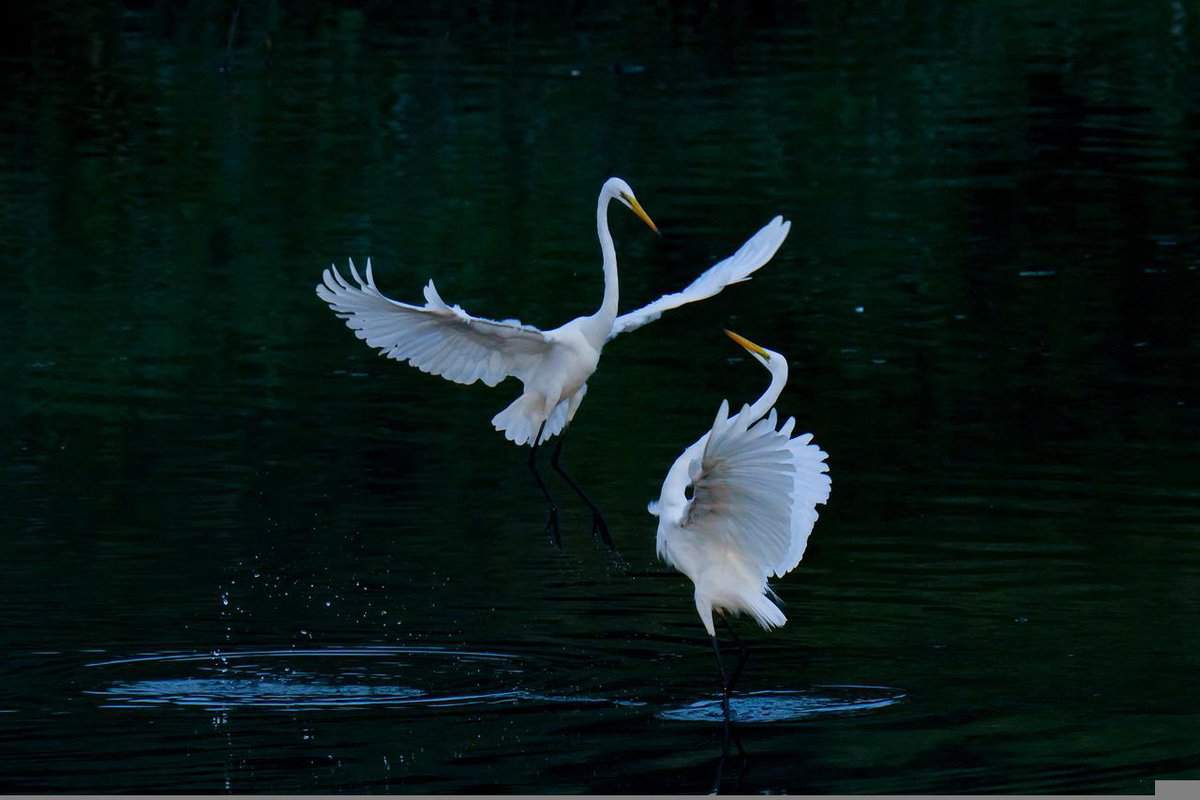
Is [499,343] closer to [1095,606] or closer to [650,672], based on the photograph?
[650,672]

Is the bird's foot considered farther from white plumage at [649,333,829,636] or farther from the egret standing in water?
white plumage at [649,333,829,636]

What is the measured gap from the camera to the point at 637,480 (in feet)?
37.8

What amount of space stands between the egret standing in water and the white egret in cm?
70

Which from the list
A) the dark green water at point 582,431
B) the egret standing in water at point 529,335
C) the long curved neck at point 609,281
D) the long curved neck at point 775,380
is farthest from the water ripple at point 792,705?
the long curved neck at point 609,281

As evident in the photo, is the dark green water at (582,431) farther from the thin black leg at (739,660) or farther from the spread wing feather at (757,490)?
the spread wing feather at (757,490)

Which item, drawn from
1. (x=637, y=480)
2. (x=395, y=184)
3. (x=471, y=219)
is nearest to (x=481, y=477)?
(x=637, y=480)

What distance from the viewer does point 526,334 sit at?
30.7ft

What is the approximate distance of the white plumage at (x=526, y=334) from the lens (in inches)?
357

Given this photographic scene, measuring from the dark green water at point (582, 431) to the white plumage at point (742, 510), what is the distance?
1.30 feet

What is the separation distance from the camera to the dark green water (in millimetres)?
7824

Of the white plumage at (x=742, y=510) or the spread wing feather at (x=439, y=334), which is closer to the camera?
the white plumage at (x=742, y=510)

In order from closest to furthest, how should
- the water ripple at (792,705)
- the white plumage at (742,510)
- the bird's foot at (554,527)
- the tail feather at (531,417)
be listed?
1. the white plumage at (742,510)
2. the water ripple at (792,705)
3. the bird's foot at (554,527)
4. the tail feather at (531,417)

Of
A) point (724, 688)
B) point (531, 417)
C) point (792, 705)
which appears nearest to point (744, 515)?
point (724, 688)

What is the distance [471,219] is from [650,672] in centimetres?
1054
